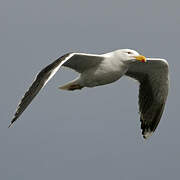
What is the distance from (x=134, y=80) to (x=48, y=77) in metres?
5.98

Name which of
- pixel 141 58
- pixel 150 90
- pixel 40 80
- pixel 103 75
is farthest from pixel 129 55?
pixel 150 90

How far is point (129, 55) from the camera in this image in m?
18.5

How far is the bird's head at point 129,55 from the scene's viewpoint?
18500 millimetres

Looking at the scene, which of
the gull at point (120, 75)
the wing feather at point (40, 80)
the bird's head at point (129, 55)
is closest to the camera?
the wing feather at point (40, 80)

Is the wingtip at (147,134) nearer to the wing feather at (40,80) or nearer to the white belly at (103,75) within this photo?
the white belly at (103,75)

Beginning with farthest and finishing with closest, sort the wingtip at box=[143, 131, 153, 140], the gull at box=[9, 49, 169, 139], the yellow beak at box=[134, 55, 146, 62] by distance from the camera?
1. the wingtip at box=[143, 131, 153, 140]
2. the yellow beak at box=[134, 55, 146, 62]
3. the gull at box=[9, 49, 169, 139]

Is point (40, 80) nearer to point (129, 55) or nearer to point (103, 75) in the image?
point (103, 75)

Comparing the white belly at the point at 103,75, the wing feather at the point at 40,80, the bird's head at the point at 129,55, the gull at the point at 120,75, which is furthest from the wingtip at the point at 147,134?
the wing feather at the point at 40,80

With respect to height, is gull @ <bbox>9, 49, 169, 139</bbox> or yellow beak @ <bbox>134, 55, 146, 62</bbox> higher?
yellow beak @ <bbox>134, 55, 146, 62</bbox>

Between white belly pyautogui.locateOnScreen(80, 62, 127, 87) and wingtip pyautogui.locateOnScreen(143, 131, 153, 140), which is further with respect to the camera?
wingtip pyautogui.locateOnScreen(143, 131, 153, 140)

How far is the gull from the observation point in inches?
655

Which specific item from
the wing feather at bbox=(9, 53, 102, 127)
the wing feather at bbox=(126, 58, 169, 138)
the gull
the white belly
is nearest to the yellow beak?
the gull

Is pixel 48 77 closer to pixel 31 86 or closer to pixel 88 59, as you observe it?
pixel 31 86

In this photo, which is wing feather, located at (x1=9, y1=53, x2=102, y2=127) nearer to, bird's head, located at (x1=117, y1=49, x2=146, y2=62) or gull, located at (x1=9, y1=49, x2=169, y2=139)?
gull, located at (x1=9, y1=49, x2=169, y2=139)
